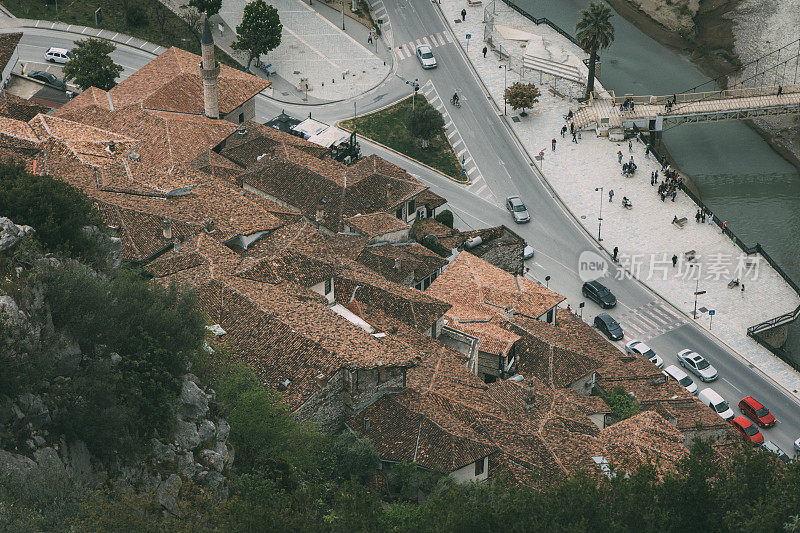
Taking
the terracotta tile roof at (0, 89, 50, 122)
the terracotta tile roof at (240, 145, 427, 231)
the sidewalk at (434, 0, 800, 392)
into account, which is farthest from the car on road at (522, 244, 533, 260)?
the terracotta tile roof at (0, 89, 50, 122)

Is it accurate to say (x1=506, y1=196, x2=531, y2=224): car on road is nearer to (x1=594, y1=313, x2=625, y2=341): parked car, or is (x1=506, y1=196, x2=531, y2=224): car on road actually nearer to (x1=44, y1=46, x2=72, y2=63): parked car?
(x1=594, y1=313, x2=625, y2=341): parked car

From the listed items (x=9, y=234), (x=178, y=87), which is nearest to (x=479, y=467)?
(x=9, y=234)

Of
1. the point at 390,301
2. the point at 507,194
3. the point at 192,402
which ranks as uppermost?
the point at 192,402

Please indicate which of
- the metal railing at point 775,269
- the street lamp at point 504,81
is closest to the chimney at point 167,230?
the metal railing at point 775,269

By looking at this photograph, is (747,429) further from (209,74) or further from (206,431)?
(209,74)

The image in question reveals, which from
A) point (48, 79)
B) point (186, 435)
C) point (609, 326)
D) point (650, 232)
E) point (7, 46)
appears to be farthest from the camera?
point (48, 79)

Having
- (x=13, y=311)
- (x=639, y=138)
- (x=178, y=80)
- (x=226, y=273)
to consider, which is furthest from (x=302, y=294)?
(x=639, y=138)

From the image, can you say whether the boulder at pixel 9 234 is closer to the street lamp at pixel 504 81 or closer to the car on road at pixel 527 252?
the car on road at pixel 527 252
